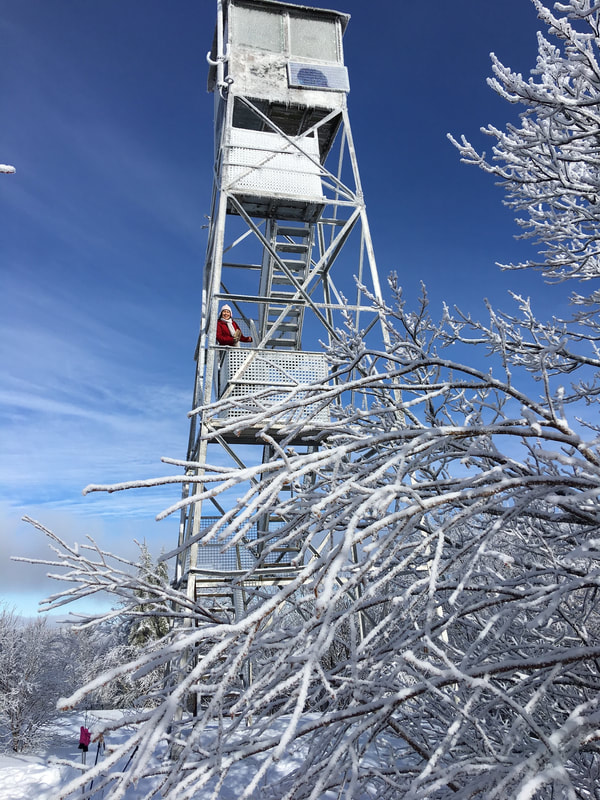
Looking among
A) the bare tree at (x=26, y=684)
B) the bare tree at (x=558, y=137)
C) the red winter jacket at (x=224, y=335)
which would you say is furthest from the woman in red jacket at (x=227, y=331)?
the bare tree at (x=26, y=684)

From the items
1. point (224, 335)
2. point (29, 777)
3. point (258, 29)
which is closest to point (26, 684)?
point (29, 777)

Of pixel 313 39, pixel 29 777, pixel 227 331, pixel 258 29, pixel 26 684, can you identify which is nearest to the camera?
pixel 227 331

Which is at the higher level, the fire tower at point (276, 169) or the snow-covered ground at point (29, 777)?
the fire tower at point (276, 169)

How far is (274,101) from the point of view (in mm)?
9883

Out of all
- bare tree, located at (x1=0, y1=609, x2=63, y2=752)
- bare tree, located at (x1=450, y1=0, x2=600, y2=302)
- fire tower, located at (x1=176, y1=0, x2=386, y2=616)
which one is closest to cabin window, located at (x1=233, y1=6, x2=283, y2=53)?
fire tower, located at (x1=176, y1=0, x2=386, y2=616)

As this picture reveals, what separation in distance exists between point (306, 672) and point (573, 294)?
5.28m

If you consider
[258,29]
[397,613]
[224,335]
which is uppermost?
[258,29]

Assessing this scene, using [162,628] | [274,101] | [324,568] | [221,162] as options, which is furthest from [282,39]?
[162,628]

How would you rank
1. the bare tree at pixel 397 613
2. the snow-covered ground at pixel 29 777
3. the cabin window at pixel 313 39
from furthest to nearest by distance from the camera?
the cabin window at pixel 313 39
the snow-covered ground at pixel 29 777
the bare tree at pixel 397 613

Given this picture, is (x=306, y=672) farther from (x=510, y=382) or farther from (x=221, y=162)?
(x=221, y=162)

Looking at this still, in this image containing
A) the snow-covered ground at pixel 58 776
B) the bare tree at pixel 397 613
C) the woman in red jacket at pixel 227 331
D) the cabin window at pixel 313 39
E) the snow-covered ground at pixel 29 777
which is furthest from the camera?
the cabin window at pixel 313 39

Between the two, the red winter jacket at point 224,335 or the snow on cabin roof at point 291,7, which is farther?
the snow on cabin roof at point 291,7

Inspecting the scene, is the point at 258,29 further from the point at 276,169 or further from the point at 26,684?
the point at 26,684

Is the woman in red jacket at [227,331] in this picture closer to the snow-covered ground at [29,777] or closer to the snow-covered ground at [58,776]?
the snow-covered ground at [58,776]
